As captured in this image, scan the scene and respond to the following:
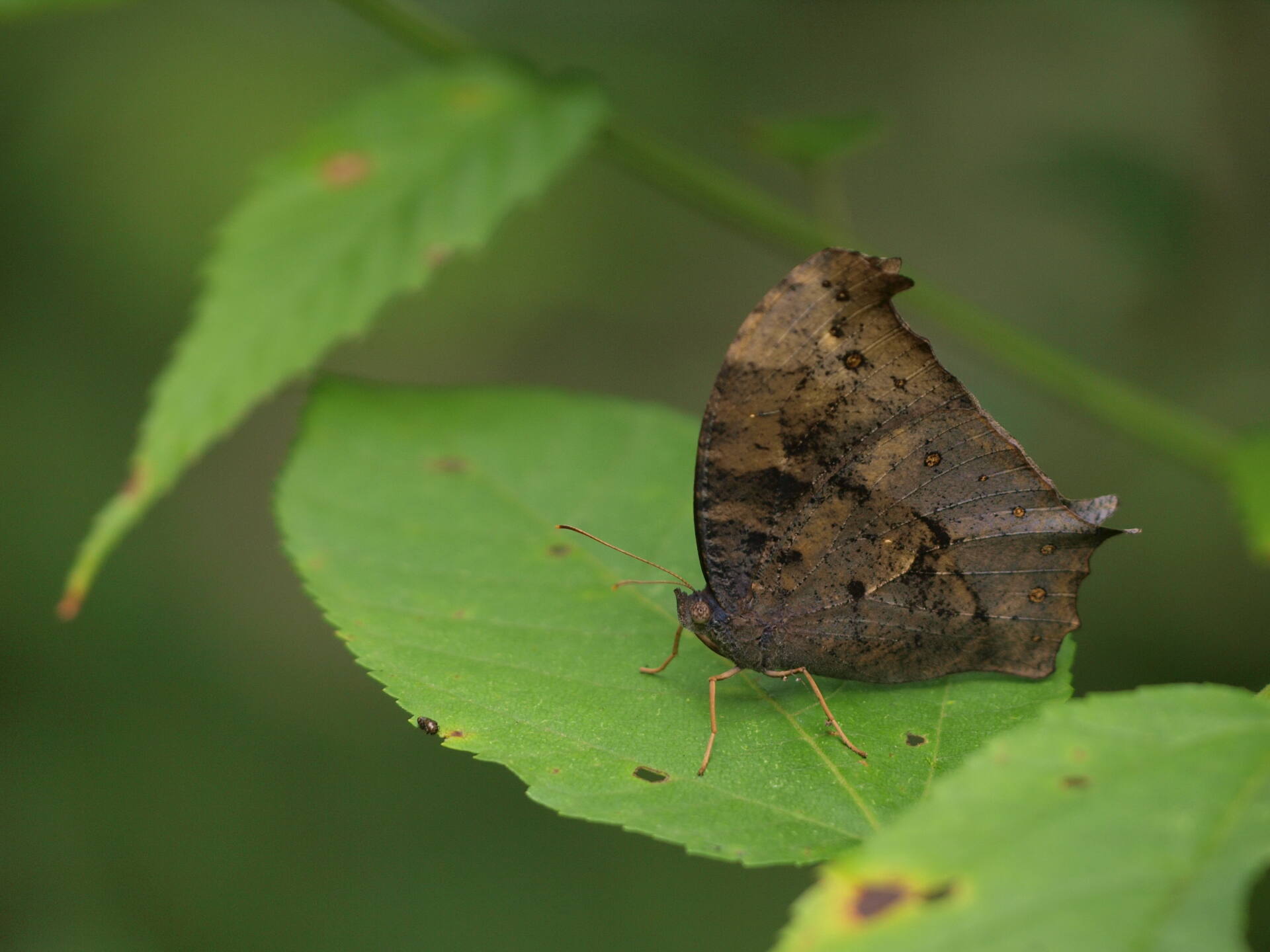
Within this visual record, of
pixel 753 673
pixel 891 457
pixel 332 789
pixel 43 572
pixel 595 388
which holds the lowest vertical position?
pixel 332 789

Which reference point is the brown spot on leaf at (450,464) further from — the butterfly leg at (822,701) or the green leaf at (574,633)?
the butterfly leg at (822,701)

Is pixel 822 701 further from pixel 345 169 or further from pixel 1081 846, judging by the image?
pixel 345 169

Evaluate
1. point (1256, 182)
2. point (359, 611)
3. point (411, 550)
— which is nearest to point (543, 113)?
point (411, 550)

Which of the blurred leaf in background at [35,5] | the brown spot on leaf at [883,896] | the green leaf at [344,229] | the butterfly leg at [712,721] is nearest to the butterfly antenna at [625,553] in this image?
the butterfly leg at [712,721]

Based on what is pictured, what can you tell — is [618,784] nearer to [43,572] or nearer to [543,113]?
[543,113]

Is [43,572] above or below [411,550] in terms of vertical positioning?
below

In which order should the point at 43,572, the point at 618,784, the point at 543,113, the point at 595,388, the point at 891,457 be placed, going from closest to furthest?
the point at 618,784, the point at 891,457, the point at 543,113, the point at 43,572, the point at 595,388
